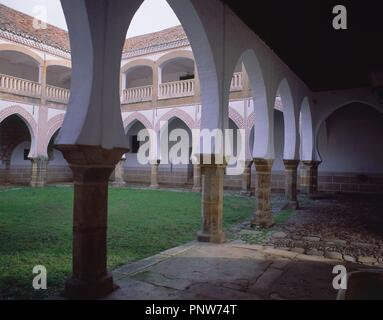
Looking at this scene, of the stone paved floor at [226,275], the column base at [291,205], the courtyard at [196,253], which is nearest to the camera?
the stone paved floor at [226,275]

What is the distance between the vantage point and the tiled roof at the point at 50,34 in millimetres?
16016

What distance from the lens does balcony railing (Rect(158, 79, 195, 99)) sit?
657 inches

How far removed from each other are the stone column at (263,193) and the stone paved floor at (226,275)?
6.89ft

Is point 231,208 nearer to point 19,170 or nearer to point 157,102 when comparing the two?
point 157,102

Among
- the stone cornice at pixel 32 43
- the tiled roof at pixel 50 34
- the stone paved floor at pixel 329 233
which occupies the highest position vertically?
the tiled roof at pixel 50 34

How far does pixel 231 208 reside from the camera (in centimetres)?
1030

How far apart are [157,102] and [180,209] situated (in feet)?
30.7

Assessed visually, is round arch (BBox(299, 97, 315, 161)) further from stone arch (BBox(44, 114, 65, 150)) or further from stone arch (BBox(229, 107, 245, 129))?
stone arch (BBox(44, 114, 65, 150))

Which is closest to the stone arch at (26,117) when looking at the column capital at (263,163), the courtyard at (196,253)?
the courtyard at (196,253)

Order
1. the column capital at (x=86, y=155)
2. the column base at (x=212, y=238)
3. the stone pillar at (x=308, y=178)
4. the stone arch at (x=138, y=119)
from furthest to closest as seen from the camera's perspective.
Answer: the stone arch at (x=138, y=119), the stone pillar at (x=308, y=178), the column base at (x=212, y=238), the column capital at (x=86, y=155)

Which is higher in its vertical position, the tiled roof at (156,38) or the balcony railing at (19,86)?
the tiled roof at (156,38)

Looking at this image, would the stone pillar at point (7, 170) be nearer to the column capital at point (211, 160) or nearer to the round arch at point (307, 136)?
the round arch at point (307, 136)

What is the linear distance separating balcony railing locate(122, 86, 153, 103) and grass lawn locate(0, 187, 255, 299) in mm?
8747
